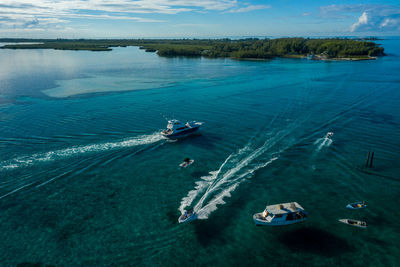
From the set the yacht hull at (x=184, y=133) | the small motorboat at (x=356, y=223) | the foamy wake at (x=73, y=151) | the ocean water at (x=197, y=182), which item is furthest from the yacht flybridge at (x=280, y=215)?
the foamy wake at (x=73, y=151)

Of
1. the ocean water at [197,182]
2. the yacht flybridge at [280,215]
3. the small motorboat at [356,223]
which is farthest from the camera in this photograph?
the yacht flybridge at [280,215]

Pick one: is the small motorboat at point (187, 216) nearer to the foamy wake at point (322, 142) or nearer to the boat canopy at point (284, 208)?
the boat canopy at point (284, 208)

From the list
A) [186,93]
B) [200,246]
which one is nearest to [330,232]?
[200,246]

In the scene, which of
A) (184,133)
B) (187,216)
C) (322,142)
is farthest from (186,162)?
(322,142)

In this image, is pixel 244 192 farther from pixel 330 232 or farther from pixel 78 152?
pixel 78 152

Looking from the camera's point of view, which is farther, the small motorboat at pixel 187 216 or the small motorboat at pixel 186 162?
the small motorboat at pixel 186 162

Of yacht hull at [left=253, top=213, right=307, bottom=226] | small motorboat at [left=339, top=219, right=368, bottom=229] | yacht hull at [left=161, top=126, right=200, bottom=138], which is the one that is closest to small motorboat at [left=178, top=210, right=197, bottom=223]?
yacht hull at [left=253, top=213, right=307, bottom=226]

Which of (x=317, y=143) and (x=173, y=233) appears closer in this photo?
(x=173, y=233)

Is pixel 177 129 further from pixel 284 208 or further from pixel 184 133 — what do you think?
pixel 284 208
